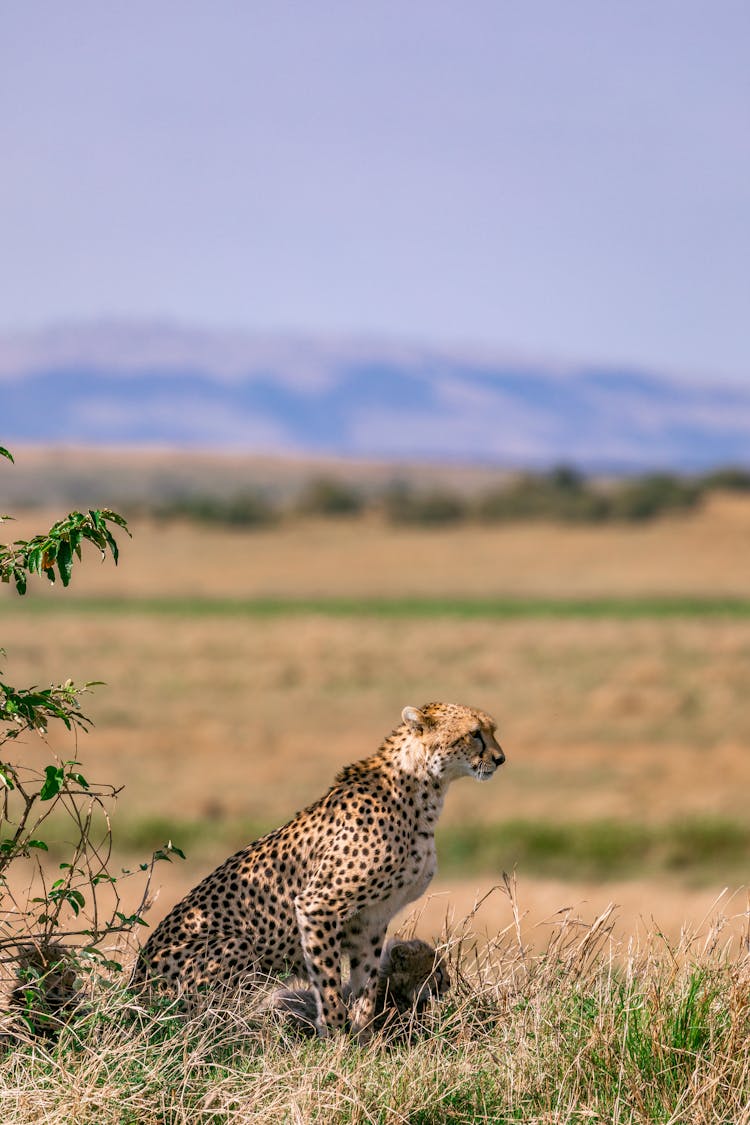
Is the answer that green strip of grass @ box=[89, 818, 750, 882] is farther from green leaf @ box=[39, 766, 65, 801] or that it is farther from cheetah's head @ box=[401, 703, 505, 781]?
green leaf @ box=[39, 766, 65, 801]

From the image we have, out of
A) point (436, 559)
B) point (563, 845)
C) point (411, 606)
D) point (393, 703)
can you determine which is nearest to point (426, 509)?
point (436, 559)

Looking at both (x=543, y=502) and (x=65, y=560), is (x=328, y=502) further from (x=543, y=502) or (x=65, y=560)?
(x=65, y=560)

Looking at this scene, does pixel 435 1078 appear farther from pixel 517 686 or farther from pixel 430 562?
pixel 430 562

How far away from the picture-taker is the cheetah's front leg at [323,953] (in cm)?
580

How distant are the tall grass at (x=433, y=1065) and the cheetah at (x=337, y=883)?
0.14 m

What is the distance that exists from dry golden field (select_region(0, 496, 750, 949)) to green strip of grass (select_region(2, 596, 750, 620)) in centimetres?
50

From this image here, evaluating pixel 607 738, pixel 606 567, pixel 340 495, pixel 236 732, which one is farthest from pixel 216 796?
pixel 340 495

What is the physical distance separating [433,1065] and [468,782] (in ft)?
108

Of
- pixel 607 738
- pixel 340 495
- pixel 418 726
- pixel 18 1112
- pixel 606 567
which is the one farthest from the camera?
pixel 340 495

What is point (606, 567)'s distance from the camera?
80750 millimetres

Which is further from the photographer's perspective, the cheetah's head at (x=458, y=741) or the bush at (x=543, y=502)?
the bush at (x=543, y=502)

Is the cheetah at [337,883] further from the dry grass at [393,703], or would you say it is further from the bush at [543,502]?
the bush at [543,502]

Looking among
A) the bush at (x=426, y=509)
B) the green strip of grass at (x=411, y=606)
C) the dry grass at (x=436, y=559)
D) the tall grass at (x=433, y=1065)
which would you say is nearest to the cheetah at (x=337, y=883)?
the tall grass at (x=433, y=1065)

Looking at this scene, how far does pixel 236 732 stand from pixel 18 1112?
38352 millimetres
